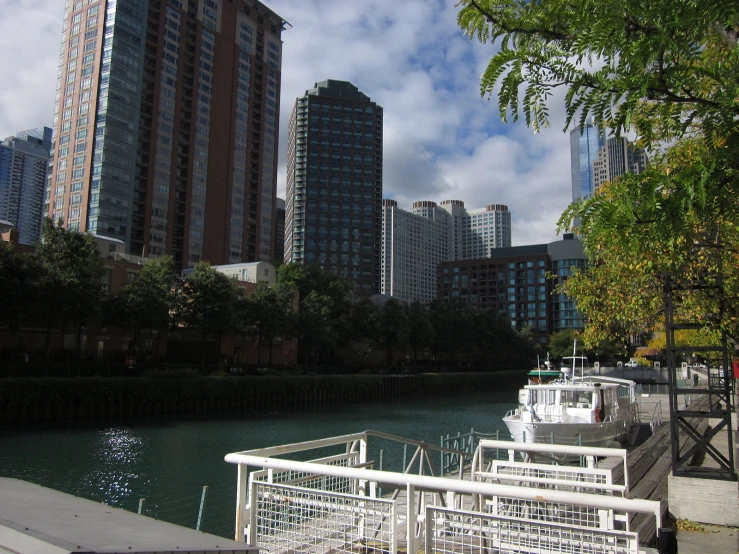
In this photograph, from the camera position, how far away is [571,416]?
89.7 ft

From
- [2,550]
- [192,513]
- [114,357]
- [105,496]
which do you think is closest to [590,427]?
[192,513]

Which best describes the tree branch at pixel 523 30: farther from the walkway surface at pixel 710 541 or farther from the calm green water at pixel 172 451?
the calm green water at pixel 172 451

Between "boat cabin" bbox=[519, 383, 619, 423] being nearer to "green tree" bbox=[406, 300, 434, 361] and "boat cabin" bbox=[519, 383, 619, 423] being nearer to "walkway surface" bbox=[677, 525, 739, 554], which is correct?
"walkway surface" bbox=[677, 525, 739, 554]

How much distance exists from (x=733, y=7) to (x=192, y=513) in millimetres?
17608

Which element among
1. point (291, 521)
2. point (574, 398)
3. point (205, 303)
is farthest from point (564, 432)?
point (205, 303)

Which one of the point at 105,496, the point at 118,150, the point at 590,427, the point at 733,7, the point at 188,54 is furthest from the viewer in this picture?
the point at 188,54

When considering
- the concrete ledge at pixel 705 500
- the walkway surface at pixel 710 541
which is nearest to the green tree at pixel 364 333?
the concrete ledge at pixel 705 500

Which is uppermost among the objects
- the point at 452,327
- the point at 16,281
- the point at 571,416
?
the point at 16,281

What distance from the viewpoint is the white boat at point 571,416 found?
26.0m

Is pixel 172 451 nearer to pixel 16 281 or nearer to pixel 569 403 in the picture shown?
pixel 569 403

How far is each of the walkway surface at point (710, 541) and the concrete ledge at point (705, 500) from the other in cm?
18

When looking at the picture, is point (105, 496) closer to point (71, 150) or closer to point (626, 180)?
point (626, 180)

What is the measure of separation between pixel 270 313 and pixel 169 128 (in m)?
59.4

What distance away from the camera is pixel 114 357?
5522cm
